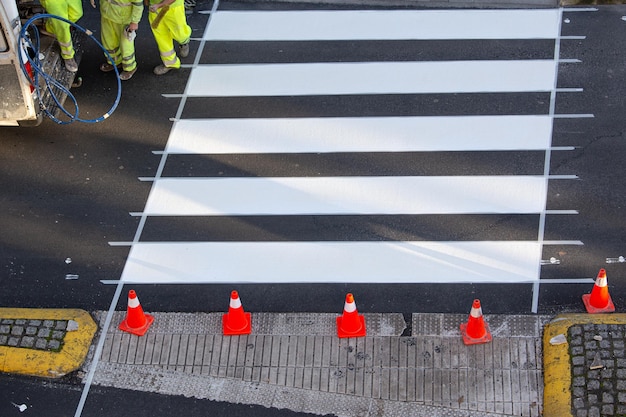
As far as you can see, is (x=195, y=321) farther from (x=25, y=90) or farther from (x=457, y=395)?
(x=25, y=90)

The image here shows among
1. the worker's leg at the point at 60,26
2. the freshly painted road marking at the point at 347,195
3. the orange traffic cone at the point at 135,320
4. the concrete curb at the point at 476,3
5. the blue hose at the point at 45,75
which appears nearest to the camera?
the orange traffic cone at the point at 135,320

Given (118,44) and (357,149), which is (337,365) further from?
(118,44)

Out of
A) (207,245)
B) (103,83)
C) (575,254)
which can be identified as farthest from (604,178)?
(103,83)

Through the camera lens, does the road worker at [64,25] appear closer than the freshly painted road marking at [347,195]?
No

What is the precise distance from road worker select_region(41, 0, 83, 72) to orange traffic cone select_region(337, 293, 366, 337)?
4780mm

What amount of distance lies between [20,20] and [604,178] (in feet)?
21.7

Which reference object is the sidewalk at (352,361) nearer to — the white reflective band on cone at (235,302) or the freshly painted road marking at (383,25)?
the white reflective band on cone at (235,302)

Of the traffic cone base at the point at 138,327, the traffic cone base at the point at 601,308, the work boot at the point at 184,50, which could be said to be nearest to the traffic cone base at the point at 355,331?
the traffic cone base at the point at 138,327

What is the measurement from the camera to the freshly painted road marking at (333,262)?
10.1 m

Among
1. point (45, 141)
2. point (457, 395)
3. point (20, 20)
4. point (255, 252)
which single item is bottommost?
point (457, 395)

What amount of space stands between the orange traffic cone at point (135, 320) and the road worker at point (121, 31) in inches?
135

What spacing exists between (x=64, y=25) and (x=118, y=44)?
887mm

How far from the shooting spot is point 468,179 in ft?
36.3

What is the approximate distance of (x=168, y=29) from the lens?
12.4 m
